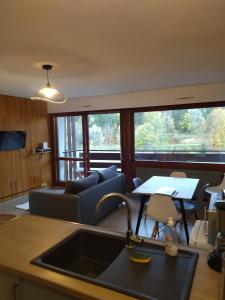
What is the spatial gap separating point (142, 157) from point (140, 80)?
1927mm

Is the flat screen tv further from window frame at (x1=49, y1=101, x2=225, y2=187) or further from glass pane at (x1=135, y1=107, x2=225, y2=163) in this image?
glass pane at (x1=135, y1=107, x2=225, y2=163)

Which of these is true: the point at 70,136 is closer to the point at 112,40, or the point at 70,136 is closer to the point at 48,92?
the point at 48,92

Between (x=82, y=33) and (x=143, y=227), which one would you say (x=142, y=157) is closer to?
(x=143, y=227)

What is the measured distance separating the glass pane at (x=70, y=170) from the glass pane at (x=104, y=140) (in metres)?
0.38

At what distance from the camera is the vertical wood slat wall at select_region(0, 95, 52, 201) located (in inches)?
206

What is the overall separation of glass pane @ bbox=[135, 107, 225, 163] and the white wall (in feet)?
0.85

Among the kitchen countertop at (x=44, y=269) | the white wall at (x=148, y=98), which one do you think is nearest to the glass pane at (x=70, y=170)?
the white wall at (x=148, y=98)

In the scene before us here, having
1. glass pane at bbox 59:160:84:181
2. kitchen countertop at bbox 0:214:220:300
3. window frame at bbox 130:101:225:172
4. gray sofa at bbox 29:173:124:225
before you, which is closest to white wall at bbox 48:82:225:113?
window frame at bbox 130:101:225:172

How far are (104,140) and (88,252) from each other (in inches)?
172

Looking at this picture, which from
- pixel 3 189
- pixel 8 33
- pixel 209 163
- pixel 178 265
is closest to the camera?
pixel 178 265

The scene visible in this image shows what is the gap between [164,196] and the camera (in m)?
2.75

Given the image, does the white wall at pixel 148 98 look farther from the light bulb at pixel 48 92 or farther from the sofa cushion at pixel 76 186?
the light bulb at pixel 48 92

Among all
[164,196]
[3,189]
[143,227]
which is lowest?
[143,227]

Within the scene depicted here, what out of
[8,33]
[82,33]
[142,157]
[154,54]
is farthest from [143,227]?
[8,33]
